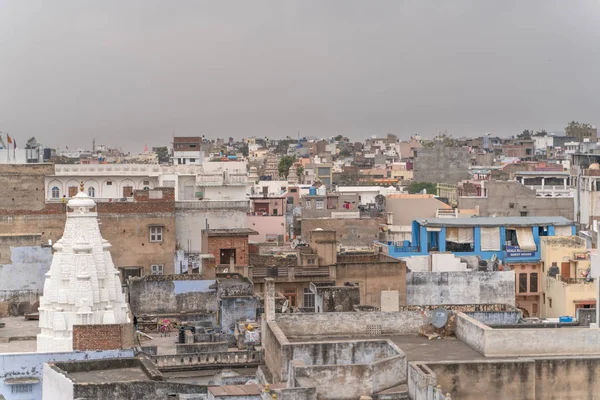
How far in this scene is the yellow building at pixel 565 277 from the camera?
1859 inches

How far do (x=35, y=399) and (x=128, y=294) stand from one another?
1250cm

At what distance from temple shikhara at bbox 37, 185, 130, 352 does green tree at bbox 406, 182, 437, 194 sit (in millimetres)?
82939

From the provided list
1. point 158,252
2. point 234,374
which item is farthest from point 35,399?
point 158,252

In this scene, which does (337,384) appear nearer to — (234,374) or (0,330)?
(234,374)

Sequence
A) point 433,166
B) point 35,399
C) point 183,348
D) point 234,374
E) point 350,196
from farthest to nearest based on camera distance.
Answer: point 433,166 → point 350,196 → point 183,348 → point 234,374 → point 35,399

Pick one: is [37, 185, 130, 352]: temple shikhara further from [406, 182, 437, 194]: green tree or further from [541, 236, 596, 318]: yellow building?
[406, 182, 437, 194]: green tree

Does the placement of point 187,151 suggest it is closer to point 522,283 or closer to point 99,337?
point 522,283

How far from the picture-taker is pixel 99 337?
99.1ft

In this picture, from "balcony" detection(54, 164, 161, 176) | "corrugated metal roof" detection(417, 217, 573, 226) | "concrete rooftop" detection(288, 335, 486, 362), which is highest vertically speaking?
"balcony" detection(54, 164, 161, 176)

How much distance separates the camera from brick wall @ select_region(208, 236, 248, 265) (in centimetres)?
5038

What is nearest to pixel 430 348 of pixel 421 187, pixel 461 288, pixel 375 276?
pixel 375 276

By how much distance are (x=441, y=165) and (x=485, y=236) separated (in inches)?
2886

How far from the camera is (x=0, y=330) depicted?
37781mm

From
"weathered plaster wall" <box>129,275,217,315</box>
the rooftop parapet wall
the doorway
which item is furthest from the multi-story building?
the rooftop parapet wall
